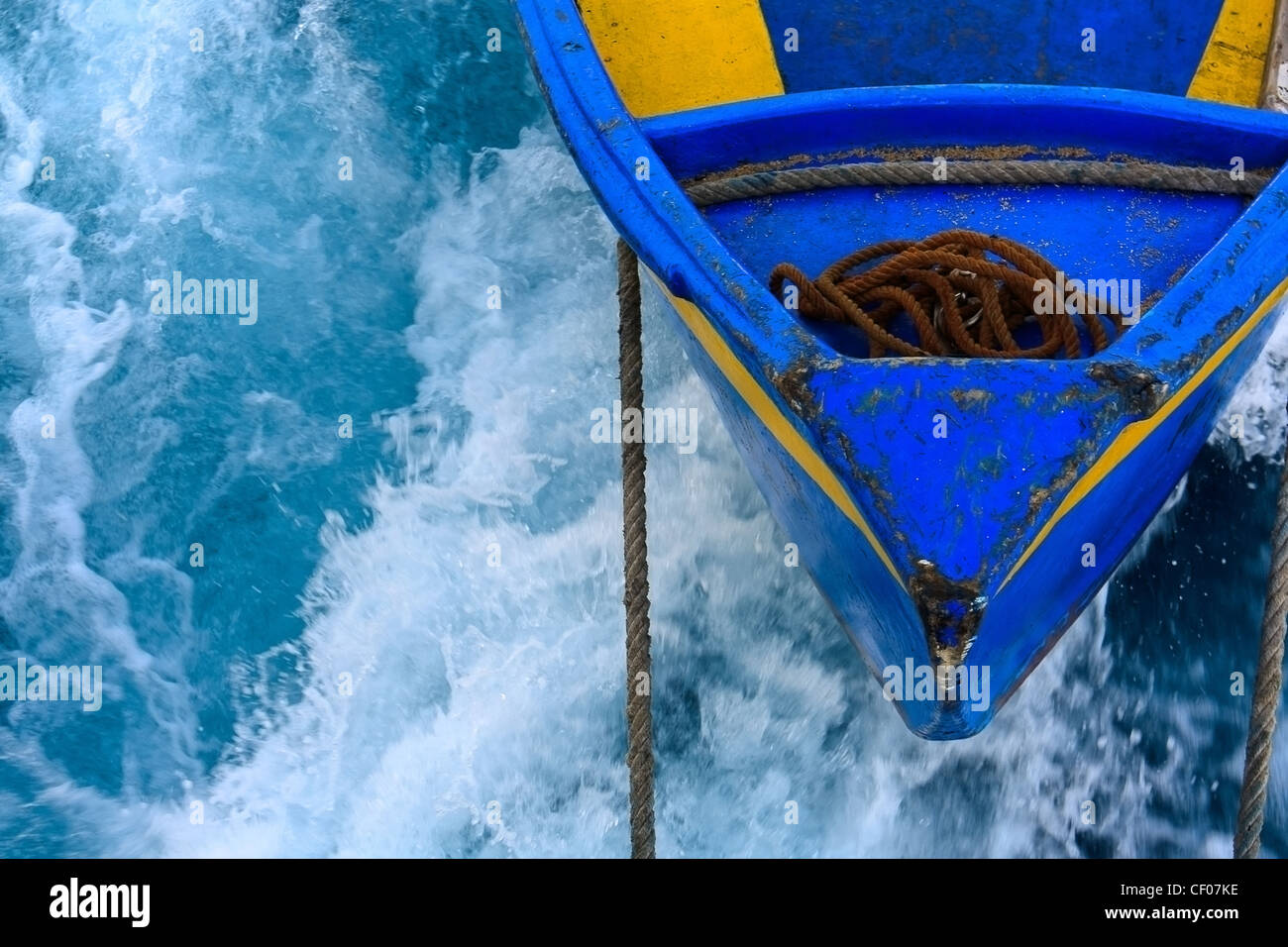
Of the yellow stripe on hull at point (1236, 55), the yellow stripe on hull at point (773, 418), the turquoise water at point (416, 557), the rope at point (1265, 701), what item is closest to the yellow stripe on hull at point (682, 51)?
the yellow stripe on hull at point (773, 418)

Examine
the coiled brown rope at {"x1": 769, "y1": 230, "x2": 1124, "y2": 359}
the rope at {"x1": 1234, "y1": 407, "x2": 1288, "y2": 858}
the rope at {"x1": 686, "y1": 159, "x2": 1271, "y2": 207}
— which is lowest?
the rope at {"x1": 1234, "y1": 407, "x2": 1288, "y2": 858}

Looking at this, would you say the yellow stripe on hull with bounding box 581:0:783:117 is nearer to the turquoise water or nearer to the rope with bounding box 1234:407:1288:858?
the turquoise water

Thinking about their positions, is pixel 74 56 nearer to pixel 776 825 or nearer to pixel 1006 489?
pixel 776 825

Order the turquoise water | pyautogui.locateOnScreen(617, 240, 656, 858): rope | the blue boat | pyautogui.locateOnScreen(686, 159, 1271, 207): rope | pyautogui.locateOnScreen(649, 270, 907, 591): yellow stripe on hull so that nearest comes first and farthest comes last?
1. the blue boat
2. pyautogui.locateOnScreen(649, 270, 907, 591): yellow stripe on hull
3. pyautogui.locateOnScreen(686, 159, 1271, 207): rope
4. pyautogui.locateOnScreen(617, 240, 656, 858): rope
5. the turquoise water

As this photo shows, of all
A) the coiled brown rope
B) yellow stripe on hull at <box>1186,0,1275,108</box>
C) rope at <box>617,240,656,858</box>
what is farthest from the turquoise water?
the coiled brown rope

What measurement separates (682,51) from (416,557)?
76.0 inches

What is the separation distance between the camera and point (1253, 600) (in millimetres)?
3893

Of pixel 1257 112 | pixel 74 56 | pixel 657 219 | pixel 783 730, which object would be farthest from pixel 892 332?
pixel 74 56

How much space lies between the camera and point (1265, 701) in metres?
2.63

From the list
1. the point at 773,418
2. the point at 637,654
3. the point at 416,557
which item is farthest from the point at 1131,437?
the point at 416,557

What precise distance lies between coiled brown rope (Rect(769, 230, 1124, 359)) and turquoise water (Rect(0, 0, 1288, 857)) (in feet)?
5.56

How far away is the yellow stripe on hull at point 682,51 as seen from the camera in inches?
121

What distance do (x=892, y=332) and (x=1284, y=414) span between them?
7.64ft

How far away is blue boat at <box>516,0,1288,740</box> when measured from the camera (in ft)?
6.59
